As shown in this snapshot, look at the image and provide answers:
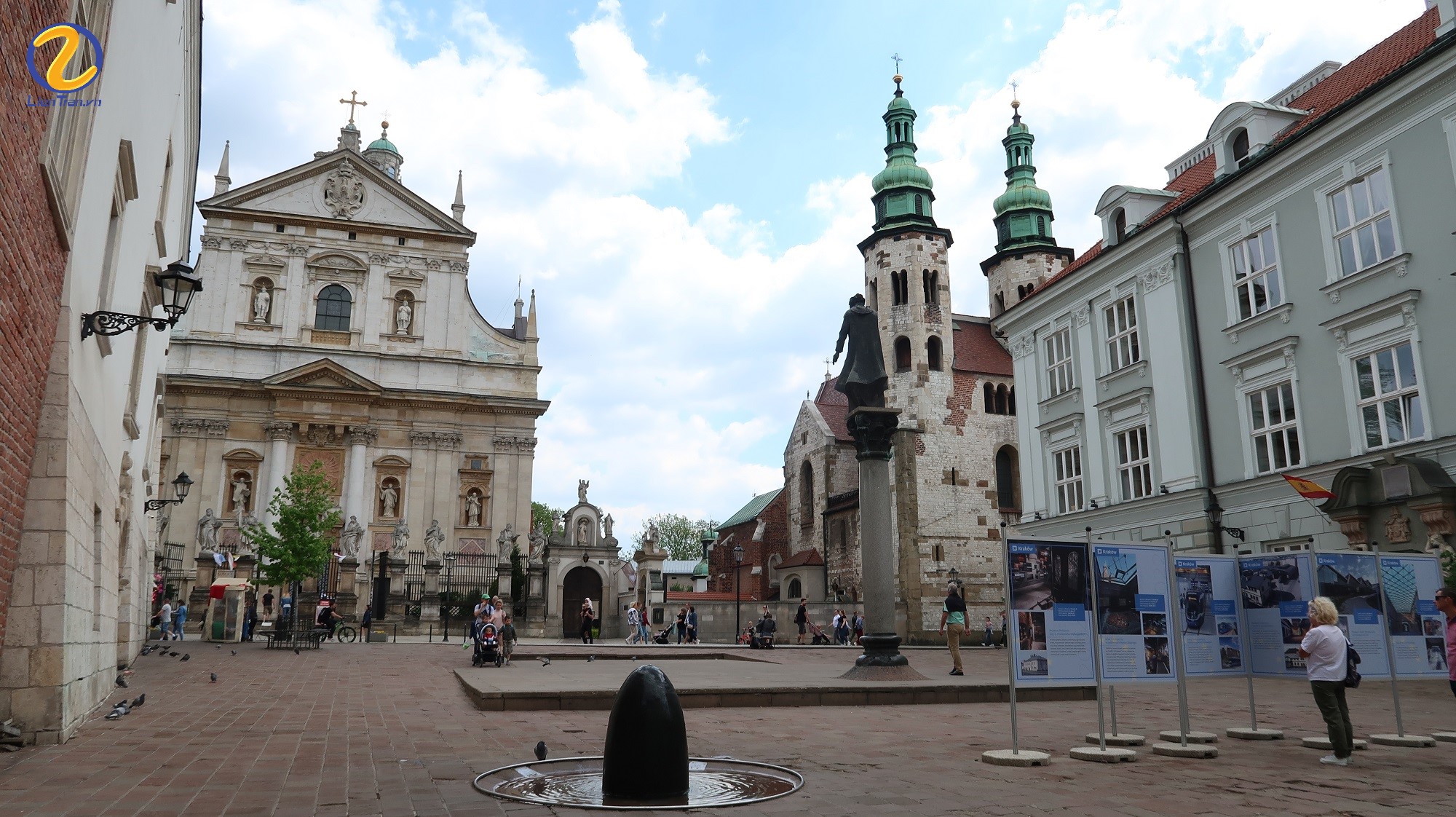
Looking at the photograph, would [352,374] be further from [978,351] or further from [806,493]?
[978,351]

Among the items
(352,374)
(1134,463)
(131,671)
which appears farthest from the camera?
(352,374)

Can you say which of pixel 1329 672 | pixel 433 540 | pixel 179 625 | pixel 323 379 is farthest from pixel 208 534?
pixel 1329 672

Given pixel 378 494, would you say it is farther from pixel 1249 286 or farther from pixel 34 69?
pixel 34 69

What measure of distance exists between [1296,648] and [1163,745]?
1.88m

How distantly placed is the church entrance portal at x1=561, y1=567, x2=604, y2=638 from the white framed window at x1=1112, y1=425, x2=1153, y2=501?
23758 mm

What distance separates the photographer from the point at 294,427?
43.8 meters

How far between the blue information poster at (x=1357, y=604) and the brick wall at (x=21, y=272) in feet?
36.8

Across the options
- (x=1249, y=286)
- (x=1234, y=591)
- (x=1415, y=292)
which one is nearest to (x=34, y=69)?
(x=1234, y=591)

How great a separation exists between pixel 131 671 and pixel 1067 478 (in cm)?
2198

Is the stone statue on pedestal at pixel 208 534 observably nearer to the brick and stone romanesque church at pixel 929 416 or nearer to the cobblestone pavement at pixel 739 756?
the cobblestone pavement at pixel 739 756

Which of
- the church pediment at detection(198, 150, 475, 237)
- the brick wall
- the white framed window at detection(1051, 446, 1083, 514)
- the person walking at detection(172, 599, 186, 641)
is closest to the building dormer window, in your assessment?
the white framed window at detection(1051, 446, 1083, 514)

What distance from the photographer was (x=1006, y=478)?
46594mm

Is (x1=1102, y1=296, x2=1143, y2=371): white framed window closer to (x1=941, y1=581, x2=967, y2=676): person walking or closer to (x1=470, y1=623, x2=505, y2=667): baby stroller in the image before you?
(x1=941, y1=581, x2=967, y2=676): person walking

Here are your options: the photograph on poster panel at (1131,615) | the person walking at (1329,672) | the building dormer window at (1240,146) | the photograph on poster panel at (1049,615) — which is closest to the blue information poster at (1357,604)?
the person walking at (1329,672)
